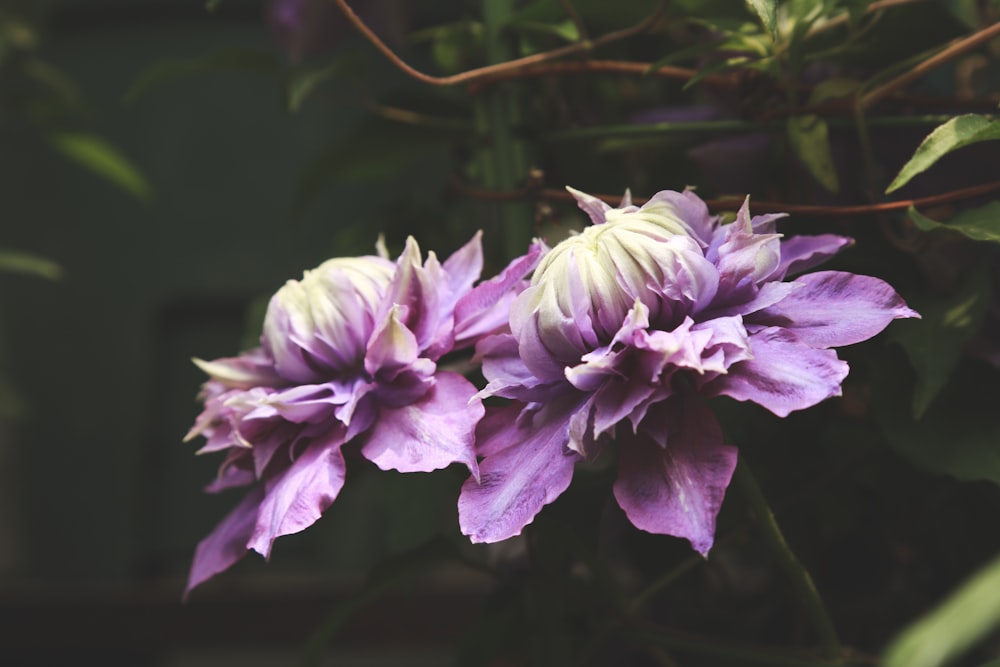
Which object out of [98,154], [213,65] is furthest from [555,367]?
[98,154]

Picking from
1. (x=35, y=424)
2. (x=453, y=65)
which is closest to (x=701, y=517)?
(x=453, y=65)

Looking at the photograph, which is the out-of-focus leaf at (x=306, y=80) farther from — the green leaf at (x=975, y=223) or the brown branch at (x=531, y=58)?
the green leaf at (x=975, y=223)

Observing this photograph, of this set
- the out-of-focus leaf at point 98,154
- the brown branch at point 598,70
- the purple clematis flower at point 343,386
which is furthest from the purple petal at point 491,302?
the out-of-focus leaf at point 98,154

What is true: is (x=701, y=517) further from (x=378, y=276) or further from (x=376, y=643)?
(x=376, y=643)

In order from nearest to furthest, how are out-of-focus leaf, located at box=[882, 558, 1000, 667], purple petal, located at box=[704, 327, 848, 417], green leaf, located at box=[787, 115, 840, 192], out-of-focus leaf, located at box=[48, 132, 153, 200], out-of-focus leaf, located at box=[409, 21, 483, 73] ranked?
out-of-focus leaf, located at box=[882, 558, 1000, 667] → purple petal, located at box=[704, 327, 848, 417] → green leaf, located at box=[787, 115, 840, 192] → out-of-focus leaf, located at box=[409, 21, 483, 73] → out-of-focus leaf, located at box=[48, 132, 153, 200]

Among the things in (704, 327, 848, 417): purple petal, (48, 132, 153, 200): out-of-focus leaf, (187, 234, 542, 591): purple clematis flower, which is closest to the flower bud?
(187, 234, 542, 591): purple clematis flower

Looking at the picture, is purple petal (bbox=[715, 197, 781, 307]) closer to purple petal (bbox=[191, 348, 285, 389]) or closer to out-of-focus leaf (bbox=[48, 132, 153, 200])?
purple petal (bbox=[191, 348, 285, 389])
